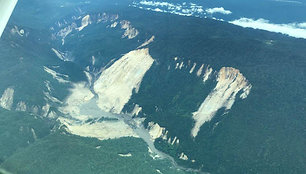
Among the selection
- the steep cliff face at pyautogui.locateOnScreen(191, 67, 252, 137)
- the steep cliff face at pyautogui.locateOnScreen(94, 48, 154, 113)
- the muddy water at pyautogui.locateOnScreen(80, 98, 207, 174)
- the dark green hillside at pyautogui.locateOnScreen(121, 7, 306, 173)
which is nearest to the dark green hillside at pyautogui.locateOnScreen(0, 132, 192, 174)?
the muddy water at pyautogui.locateOnScreen(80, 98, 207, 174)

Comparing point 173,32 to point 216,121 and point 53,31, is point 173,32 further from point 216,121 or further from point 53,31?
point 53,31

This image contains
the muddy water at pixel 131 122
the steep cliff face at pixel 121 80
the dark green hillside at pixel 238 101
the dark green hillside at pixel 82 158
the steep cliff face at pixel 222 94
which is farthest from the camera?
the steep cliff face at pixel 121 80

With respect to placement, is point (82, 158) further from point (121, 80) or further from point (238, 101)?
point (121, 80)

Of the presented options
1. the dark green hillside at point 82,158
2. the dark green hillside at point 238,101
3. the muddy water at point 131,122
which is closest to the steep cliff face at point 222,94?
A: the dark green hillside at point 238,101

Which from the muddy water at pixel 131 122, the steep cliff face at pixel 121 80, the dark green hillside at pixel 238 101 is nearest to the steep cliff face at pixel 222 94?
the dark green hillside at pixel 238 101

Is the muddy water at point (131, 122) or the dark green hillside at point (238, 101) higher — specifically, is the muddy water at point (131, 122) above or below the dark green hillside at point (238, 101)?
below

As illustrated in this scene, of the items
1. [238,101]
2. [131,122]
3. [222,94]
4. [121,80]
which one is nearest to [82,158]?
[131,122]

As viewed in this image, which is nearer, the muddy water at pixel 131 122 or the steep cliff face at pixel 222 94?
the muddy water at pixel 131 122

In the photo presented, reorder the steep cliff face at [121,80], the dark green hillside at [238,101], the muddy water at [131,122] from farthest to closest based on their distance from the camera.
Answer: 1. the steep cliff face at [121,80]
2. the muddy water at [131,122]
3. the dark green hillside at [238,101]

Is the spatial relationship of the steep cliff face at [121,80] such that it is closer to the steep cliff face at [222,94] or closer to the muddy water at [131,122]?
the muddy water at [131,122]
